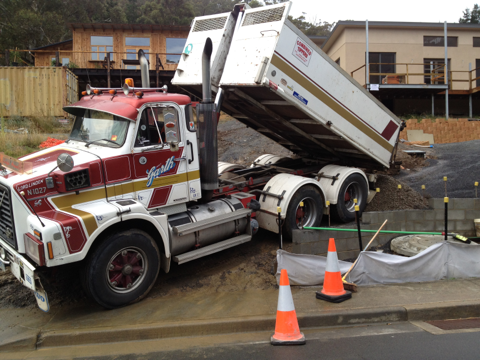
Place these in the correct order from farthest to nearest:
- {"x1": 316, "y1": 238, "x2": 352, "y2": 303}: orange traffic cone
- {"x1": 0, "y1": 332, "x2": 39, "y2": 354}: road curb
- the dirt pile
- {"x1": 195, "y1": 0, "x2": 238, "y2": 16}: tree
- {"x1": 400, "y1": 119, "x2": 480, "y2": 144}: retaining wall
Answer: {"x1": 195, "y1": 0, "x2": 238, "y2": 16}: tree < {"x1": 400, "y1": 119, "x2": 480, "y2": 144}: retaining wall < the dirt pile < {"x1": 316, "y1": 238, "x2": 352, "y2": 303}: orange traffic cone < {"x1": 0, "y1": 332, "x2": 39, "y2": 354}: road curb

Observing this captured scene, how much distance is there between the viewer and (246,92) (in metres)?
6.96

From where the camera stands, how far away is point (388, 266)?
5.88 meters

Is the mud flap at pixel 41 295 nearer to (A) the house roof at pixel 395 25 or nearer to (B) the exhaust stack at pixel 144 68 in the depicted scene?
(B) the exhaust stack at pixel 144 68

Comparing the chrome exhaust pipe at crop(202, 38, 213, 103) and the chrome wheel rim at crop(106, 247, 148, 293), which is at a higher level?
the chrome exhaust pipe at crop(202, 38, 213, 103)

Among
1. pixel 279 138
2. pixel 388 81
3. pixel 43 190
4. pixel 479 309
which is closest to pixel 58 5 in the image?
pixel 388 81

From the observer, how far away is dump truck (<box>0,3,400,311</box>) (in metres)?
4.81

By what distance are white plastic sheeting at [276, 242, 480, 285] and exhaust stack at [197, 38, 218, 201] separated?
5.30ft

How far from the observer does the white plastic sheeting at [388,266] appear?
5.87 meters

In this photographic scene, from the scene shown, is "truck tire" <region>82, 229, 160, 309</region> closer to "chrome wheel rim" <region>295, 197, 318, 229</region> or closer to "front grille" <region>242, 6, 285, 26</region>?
"chrome wheel rim" <region>295, 197, 318, 229</region>

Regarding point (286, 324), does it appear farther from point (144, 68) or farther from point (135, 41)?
point (135, 41)

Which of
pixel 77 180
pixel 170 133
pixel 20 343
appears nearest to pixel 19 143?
pixel 77 180

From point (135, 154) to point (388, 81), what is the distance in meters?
20.5

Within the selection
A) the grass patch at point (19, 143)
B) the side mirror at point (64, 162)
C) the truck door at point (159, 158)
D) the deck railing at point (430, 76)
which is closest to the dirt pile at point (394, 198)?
the truck door at point (159, 158)

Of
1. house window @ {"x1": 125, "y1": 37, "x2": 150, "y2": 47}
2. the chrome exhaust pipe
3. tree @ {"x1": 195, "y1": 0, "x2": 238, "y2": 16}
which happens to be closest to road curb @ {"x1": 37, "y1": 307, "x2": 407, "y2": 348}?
the chrome exhaust pipe
